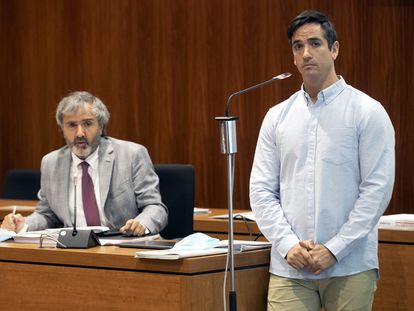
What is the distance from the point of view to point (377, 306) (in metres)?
4.21

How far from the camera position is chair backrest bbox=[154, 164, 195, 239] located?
463 cm

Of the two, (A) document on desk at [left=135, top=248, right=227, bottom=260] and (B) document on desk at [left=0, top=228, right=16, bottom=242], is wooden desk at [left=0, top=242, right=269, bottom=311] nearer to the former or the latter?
(A) document on desk at [left=135, top=248, right=227, bottom=260]

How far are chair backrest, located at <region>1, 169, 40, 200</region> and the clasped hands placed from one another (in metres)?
2.75

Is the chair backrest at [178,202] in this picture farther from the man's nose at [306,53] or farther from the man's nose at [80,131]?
the man's nose at [306,53]

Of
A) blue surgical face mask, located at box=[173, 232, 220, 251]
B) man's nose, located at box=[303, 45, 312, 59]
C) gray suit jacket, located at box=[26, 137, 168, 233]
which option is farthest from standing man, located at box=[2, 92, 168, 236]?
man's nose, located at box=[303, 45, 312, 59]

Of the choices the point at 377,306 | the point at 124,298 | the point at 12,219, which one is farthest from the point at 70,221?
the point at 377,306

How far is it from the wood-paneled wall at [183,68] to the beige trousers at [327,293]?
8.34ft

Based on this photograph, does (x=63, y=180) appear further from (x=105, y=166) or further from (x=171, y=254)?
(x=171, y=254)

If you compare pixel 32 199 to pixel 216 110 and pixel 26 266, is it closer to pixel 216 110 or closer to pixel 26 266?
pixel 216 110

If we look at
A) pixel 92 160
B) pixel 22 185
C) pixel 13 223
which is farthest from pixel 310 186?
pixel 22 185

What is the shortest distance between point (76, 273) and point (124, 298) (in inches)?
9.8

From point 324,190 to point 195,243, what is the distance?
0.54 m

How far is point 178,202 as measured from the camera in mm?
4648

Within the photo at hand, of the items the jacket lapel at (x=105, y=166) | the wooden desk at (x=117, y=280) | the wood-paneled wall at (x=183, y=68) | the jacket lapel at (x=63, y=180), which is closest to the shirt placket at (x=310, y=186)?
the wooden desk at (x=117, y=280)
